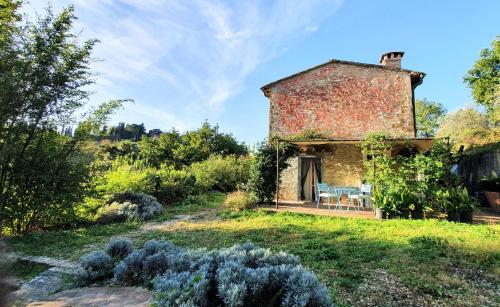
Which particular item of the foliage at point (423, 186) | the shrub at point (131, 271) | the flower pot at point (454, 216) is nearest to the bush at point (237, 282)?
the shrub at point (131, 271)

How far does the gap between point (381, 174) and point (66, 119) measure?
28.9 feet

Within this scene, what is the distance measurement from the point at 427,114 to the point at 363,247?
38.5m

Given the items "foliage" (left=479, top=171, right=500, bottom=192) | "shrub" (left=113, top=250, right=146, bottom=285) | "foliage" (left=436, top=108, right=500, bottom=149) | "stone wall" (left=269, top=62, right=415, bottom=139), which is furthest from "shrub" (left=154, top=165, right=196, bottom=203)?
"foliage" (left=436, top=108, right=500, bottom=149)

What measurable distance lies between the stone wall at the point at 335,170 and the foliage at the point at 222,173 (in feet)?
11.3

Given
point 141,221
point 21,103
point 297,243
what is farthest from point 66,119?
point 297,243

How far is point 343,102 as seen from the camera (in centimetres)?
1427

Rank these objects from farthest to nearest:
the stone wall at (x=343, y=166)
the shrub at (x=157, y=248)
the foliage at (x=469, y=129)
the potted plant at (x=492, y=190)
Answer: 1. the foliage at (x=469, y=129)
2. the stone wall at (x=343, y=166)
3. the potted plant at (x=492, y=190)
4. the shrub at (x=157, y=248)

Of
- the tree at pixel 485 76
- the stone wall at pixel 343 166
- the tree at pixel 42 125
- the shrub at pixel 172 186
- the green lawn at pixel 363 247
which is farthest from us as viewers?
the tree at pixel 485 76

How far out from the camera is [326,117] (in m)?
14.4

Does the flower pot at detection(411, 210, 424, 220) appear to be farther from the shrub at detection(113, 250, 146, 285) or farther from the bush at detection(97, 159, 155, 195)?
the bush at detection(97, 159, 155, 195)

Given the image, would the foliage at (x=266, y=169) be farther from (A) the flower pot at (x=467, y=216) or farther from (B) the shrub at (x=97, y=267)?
(B) the shrub at (x=97, y=267)

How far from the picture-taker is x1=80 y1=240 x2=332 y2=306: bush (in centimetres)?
213

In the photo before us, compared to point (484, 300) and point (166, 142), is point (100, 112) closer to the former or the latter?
point (484, 300)

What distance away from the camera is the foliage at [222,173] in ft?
53.9
